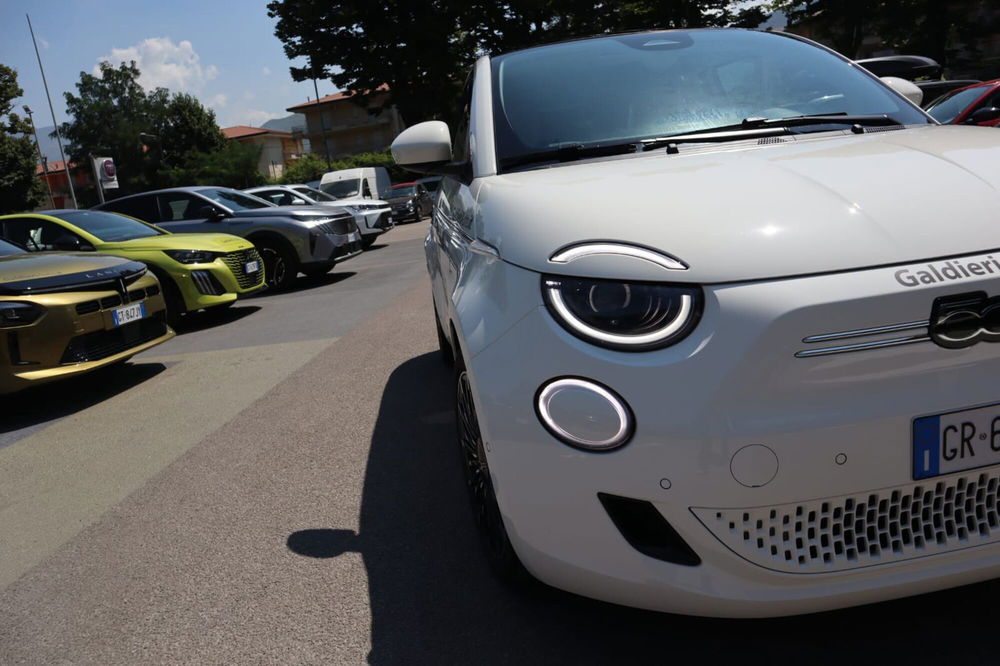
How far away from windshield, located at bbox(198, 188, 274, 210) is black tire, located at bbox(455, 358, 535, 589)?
9.84 m

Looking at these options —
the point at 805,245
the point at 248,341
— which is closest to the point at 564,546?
the point at 805,245

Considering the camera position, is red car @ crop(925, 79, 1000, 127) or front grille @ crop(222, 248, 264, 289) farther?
red car @ crop(925, 79, 1000, 127)

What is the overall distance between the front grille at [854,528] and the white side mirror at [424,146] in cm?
211

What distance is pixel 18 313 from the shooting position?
5.23m

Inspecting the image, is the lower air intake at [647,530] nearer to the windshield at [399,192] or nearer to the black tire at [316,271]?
the black tire at [316,271]

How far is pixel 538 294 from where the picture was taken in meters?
1.91

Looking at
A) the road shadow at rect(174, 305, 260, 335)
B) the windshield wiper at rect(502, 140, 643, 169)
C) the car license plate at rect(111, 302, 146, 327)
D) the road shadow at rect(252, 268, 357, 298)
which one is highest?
the windshield wiper at rect(502, 140, 643, 169)

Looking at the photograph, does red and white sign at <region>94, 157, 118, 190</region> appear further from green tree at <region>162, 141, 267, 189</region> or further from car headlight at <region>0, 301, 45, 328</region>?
green tree at <region>162, 141, 267, 189</region>

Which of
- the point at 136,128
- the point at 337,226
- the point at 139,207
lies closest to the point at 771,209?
the point at 337,226

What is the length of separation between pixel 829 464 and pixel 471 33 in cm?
4055

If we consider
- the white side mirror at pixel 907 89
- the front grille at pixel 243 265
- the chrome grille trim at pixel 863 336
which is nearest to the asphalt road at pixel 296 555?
the chrome grille trim at pixel 863 336

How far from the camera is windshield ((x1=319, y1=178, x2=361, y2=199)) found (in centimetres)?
2644

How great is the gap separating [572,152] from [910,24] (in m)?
43.1

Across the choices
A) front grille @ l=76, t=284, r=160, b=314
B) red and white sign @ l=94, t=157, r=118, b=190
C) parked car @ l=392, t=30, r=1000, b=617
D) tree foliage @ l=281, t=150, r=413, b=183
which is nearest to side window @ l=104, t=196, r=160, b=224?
front grille @ l=76, t=284, r=160, b=314
